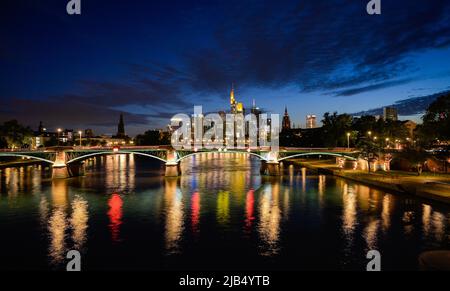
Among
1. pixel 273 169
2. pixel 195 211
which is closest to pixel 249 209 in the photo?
pixel 195 211

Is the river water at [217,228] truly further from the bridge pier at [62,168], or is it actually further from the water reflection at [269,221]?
the bridge pier at [62,168]

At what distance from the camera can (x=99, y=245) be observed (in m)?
28.6

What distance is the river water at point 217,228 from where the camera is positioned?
25172mm

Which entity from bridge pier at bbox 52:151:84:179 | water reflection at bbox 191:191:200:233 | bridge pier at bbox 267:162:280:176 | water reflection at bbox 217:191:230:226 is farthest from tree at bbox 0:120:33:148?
water reflection at bbox 217:191:230:226

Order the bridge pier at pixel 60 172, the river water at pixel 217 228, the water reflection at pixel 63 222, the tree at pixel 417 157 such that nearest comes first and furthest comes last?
the river water at pixel 217 228
the water reflection at pixel 63 222
the tree at pixel 417 157
the bridge pier at pixel 60 172

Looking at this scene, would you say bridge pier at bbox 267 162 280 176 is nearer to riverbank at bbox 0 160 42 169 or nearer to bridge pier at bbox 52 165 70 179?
bridge pier at bbox 52 165 70 179

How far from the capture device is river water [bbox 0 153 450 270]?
82.6 feet

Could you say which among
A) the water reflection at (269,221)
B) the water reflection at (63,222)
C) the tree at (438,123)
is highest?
the tree at (438,123)

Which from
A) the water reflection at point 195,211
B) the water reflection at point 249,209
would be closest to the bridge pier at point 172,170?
the water reflection at point 195,211

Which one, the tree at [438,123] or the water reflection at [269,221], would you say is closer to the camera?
the water reflection at [269,221]

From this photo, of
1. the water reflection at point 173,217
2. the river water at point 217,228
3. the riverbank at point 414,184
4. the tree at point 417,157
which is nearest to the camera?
the river water at point 217,228

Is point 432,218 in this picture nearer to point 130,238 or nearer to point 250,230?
point 250,230
